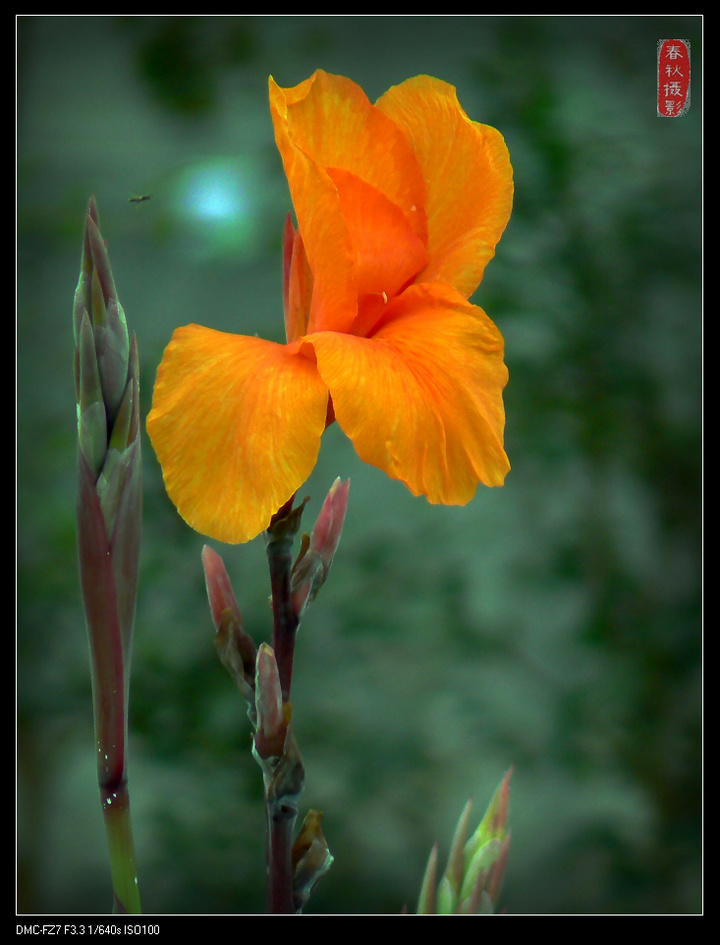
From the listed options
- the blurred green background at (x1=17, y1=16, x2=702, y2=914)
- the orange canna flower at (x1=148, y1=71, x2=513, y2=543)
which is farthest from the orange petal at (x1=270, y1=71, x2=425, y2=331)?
the blurred green background at (x1=17, y1=16, x2=702, y2=914)

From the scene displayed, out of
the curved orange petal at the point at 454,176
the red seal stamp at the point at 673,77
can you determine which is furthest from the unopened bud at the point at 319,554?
the red seal stamp at the point at 673,77

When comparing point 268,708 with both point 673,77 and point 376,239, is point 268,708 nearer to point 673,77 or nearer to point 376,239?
point 376,239

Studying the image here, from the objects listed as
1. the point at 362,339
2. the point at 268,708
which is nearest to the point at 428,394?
the point at 362,339

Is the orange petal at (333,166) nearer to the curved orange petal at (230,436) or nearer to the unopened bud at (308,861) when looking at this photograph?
the curved orange petal at (230,436)

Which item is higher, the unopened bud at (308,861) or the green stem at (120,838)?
the green stem at (120,838)

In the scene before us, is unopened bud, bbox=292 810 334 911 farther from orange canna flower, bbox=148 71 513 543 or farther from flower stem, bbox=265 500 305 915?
orange canna flower, bbox=148 71 513 543
